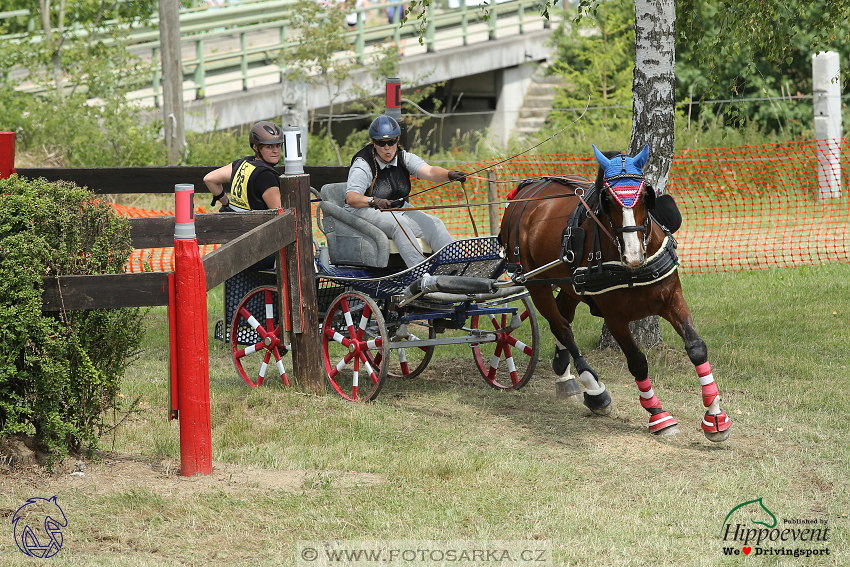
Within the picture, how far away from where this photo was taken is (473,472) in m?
5.11

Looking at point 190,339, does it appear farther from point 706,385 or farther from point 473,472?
point 706,385

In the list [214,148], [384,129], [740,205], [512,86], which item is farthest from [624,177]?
[512,86]

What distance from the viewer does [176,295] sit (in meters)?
4.75

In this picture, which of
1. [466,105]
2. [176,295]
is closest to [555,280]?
[176,295]

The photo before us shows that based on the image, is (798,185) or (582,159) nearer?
(798,185)

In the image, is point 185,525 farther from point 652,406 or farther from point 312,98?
point 312,98

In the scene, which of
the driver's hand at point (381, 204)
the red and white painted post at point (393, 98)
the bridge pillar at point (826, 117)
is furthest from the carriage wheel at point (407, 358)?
the bridge pillar at point (826, 117)

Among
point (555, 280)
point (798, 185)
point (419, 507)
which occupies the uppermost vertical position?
point (798, 185)

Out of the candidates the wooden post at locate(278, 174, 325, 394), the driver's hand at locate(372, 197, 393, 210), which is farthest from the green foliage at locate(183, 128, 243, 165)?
the driver's hand at locate(372, 197, 393, 210)

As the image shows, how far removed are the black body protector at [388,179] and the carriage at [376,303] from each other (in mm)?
263

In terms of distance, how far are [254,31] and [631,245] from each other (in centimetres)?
1971

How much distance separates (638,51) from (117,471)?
5.19 m

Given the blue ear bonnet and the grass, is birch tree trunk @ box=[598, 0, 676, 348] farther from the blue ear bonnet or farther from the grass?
the blue ear bonnet

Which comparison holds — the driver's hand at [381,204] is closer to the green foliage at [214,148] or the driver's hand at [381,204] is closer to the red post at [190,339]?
the red post at [190,339]
